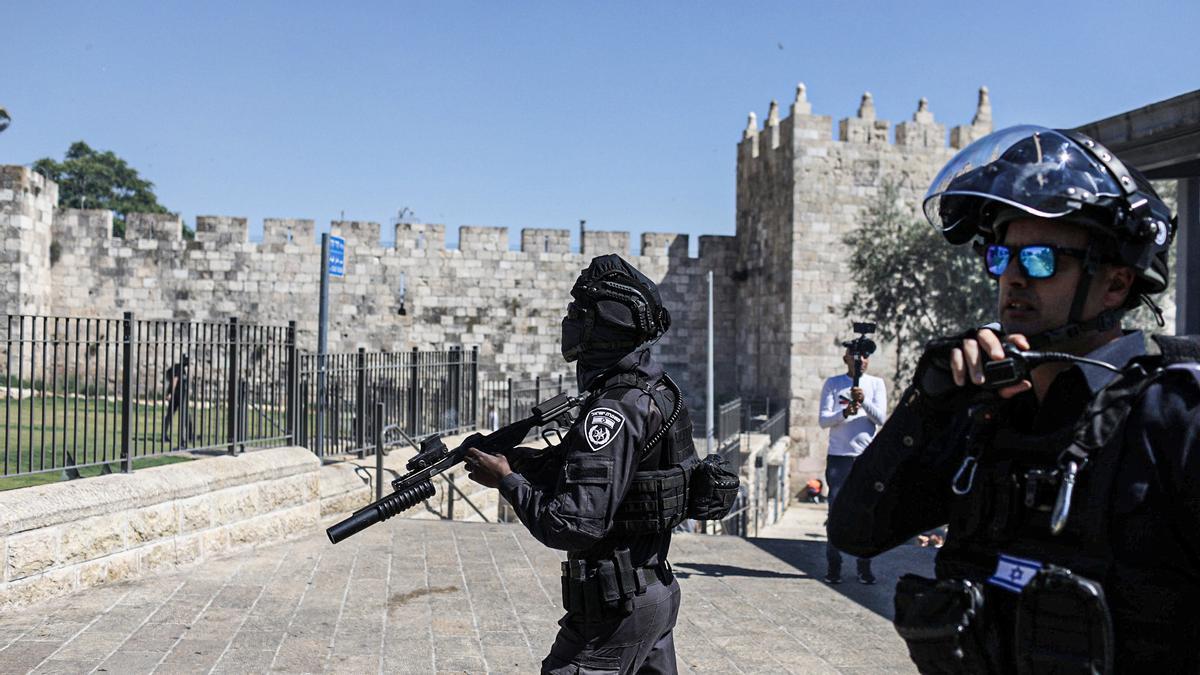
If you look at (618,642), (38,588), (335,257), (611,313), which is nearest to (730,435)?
(335,257)

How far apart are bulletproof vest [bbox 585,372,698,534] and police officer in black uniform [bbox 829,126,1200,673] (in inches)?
48.3

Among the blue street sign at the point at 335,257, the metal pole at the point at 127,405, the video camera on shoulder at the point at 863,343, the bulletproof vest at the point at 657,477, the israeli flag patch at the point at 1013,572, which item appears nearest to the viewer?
the israeli flag patch at the point at 1013,572

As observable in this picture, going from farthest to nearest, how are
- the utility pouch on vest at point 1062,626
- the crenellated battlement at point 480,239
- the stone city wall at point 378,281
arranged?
the crenellated battlement at point 480,239, the stone city wall at point 378,281, the utility pouch on vest at point 1062,626

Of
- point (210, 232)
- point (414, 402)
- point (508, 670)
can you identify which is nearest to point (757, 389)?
point (210, 232)

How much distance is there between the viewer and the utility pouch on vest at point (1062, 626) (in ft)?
5.55

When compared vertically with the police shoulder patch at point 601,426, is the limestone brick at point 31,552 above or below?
below

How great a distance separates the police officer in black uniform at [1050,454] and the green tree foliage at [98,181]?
5728cm

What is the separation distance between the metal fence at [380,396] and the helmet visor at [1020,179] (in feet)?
26.1

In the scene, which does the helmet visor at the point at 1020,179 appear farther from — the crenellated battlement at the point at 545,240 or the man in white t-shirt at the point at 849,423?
the crenellated battlement at the point at 545,240

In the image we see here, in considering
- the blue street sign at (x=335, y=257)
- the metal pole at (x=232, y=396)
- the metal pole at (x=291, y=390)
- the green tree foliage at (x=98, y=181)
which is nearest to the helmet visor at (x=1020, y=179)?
the metal pole at (x=232, y=396)

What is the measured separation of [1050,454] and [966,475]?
0.16 meters

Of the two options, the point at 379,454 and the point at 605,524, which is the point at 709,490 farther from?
the point at 379,454

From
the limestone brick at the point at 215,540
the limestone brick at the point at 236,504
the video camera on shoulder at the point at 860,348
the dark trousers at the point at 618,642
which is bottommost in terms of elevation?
the limestone brick at the point at 215,540

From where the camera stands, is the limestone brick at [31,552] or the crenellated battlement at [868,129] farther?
the crenellated battlement at [868,129]
